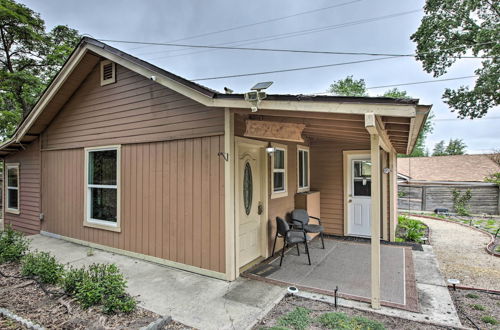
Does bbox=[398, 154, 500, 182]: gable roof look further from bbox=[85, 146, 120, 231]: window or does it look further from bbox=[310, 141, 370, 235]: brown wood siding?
bbox=[85, 146, 120, 231]: window

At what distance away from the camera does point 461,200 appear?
1180cm

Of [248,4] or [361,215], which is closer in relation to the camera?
[361,215]

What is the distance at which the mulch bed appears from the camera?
256cm

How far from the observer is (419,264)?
459cm

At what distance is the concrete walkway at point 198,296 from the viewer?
8.96ft

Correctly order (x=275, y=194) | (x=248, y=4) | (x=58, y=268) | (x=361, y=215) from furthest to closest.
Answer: (x=248, y=4) → (x=361, y=215) → (x=275, y=194) → (x=58, y=268)

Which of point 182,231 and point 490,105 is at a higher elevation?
point 490,105

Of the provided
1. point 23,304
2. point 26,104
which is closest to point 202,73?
point 26,104

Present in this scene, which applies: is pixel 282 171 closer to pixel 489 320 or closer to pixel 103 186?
pixel 489 320

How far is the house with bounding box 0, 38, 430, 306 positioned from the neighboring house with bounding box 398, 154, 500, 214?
8216 mm

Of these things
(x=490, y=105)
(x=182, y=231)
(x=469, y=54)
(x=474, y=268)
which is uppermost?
(x=469, y=54)

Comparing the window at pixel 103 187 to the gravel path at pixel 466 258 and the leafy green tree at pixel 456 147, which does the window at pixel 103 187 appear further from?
the leafy green tree at pixel 456 147

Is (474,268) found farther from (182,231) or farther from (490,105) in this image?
(490,105)

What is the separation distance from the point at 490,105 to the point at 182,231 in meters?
15.7
